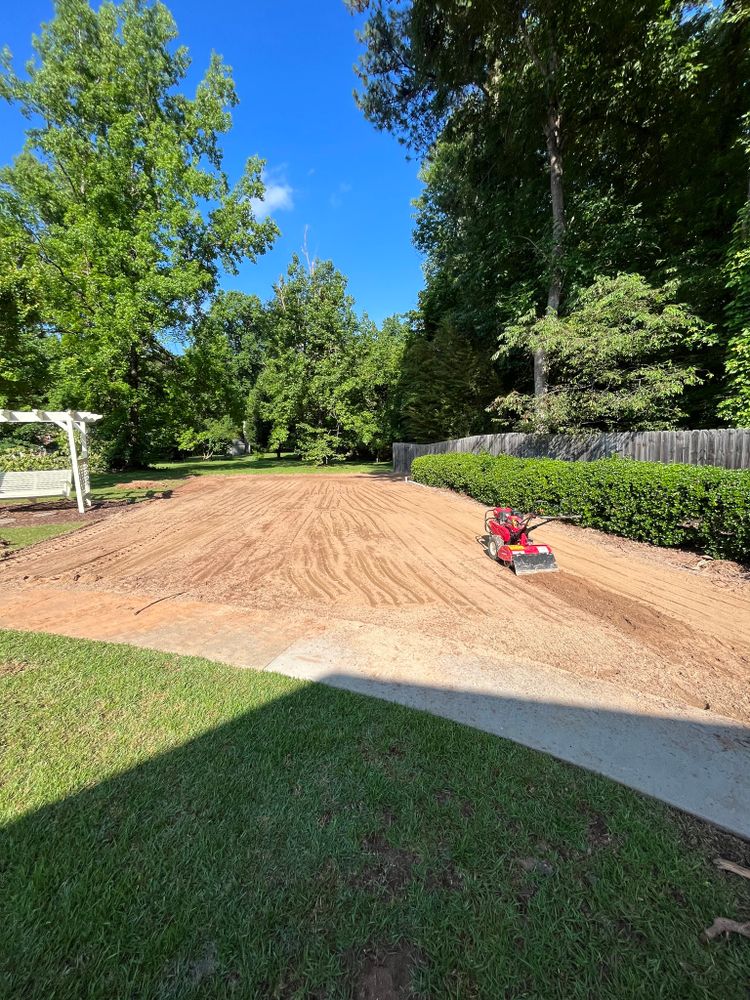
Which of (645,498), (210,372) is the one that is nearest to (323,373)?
(210,372)

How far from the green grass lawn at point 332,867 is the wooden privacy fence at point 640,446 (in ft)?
24.8

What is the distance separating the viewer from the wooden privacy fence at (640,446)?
23.7ft

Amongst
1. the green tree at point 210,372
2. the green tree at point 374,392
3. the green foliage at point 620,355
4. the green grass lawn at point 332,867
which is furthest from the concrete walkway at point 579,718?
the green tree at point 374,392

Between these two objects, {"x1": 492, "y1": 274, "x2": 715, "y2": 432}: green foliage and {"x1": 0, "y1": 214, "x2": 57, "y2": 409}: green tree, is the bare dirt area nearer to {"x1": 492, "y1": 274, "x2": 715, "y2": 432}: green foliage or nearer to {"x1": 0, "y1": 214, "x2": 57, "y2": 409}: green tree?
{"x1": 492, "y1": 274, "x2": 715, "y2": 432}: green foliage

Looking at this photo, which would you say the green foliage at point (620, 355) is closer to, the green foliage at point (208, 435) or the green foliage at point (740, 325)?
the green foliage at point (740, 325)

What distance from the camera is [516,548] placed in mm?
5570

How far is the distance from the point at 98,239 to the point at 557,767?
77.1 feet

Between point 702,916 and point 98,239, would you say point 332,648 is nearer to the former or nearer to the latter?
point 702,916

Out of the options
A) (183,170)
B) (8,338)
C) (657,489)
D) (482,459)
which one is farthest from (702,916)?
(183,170)

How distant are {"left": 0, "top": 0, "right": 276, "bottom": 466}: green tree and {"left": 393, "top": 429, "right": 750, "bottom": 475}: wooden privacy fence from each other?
15.9 metres

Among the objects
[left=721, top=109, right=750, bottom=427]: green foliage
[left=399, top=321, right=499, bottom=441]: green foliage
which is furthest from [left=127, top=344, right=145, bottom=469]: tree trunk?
[left=721, top=109, right=750, bottom=427]: green foliage

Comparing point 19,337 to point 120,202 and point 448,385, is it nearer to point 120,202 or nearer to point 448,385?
point 120,202

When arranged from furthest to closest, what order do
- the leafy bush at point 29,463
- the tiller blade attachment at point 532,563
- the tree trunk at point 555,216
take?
the leafy bush at point 29,463
the tree trunk at point 555,216
the tiller blade attachment at point 532,563

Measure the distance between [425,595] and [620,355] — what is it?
366 inches
